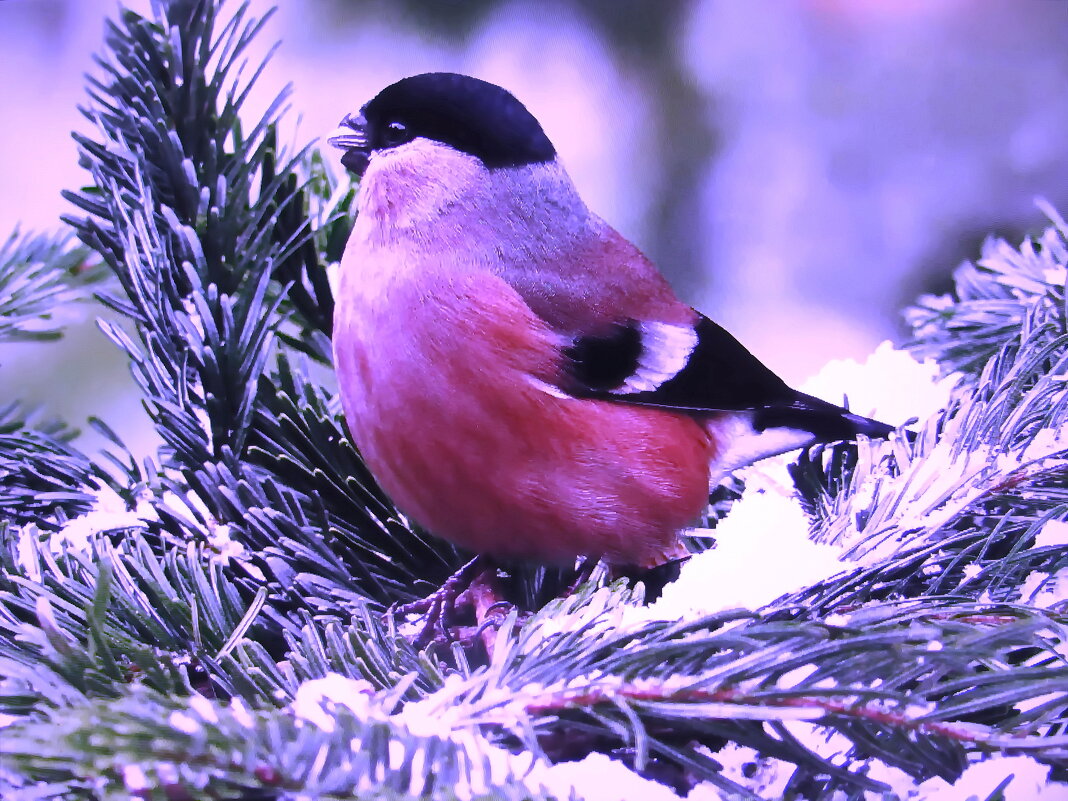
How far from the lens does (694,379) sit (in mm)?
662

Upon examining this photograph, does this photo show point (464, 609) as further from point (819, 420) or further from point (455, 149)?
point (455, 149)

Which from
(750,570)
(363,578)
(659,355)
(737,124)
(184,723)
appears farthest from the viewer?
(737,124)

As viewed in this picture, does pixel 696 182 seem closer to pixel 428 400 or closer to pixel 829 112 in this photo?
pixel 829 112

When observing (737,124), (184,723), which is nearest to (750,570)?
(184,723)

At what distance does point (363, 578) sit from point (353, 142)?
15.1 inches

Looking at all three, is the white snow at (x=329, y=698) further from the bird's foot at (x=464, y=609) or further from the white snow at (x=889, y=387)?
the white snow at (x=889, y=387)

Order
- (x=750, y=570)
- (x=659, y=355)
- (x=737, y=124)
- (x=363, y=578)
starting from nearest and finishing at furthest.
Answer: (x=750, y=570) < (x=363, y=578) < (x=659, y=355) < (x=737, y=124)

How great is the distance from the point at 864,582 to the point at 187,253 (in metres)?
0.46

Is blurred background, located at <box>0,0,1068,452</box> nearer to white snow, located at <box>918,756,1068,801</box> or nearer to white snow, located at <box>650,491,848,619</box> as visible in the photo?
white snow, located at <box>650,491,848,619</box>

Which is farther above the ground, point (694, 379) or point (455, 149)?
point (455, 149)

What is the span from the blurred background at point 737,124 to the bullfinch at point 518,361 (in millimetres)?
65

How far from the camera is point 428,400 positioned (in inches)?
22.2

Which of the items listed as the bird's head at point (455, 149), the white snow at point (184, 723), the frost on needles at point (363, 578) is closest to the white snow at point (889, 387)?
the frost on needles at point (363, 578)

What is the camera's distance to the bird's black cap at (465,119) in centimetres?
71
